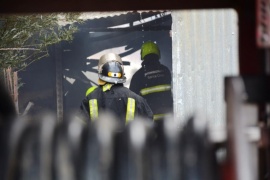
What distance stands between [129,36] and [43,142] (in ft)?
37.9

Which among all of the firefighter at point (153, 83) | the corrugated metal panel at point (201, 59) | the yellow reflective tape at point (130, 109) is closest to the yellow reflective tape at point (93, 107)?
the yellow reflective tape at point (130, 109)

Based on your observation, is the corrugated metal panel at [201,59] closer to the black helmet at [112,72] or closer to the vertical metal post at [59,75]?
the vertical metal post at [59,75]

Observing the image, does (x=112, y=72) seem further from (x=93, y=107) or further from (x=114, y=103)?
(x=93, y=107)

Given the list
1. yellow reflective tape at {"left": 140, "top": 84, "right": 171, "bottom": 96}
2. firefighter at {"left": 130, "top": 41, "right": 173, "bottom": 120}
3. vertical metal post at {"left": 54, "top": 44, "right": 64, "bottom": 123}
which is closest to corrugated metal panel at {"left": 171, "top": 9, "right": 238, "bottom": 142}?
firefighter at {"left": 130, "top": 41, "right": 173, "bottom": 120}

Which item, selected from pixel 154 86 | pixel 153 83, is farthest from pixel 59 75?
pixel 154 86

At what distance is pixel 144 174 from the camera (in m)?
1.84

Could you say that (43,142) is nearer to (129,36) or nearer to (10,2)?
(10,2)

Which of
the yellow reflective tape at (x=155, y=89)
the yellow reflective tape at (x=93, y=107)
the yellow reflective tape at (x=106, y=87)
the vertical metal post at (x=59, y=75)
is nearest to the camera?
the yellow reflective tape at (x=93, y=107)

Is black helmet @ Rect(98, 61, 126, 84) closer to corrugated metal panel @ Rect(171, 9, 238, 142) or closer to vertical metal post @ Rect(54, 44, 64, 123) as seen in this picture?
corrugated metal panel @ Rect(171, 9, 238, 142)

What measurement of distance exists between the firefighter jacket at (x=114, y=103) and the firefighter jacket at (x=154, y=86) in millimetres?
3302

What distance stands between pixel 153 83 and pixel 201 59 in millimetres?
1057

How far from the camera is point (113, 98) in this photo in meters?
6.84

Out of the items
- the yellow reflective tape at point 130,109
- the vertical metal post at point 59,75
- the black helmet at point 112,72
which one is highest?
the black helmet at point 112,72

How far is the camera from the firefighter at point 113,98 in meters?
6.75
